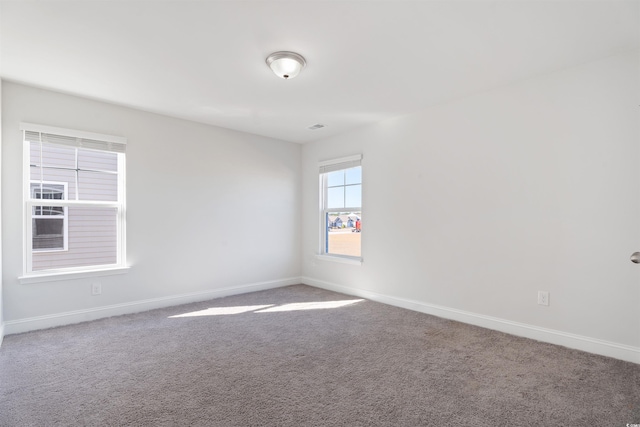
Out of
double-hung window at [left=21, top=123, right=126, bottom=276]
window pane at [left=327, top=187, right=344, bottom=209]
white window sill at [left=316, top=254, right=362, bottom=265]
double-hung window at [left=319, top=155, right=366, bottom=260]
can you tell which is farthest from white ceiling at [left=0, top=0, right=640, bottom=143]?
white window sill at [left=316, top=254, right=362, bottom=265]

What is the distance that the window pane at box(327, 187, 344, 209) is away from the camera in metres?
5.02

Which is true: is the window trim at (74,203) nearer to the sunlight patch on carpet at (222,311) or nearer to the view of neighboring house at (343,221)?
the sunlight patch on carpet at (222,311)

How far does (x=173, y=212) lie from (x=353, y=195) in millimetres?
2514

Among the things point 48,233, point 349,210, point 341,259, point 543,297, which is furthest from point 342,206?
point 48,233

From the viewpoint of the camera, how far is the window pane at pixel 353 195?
15.4 feet

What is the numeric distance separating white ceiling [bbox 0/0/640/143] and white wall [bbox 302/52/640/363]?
0.32m

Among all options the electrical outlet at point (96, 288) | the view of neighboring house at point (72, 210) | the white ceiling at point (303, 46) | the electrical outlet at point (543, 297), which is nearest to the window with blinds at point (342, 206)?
the white ceiling at point (303, 46)

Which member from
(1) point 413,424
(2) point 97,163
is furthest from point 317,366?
(2) point 97,163

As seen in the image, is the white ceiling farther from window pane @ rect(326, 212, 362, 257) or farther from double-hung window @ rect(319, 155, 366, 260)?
window pane @ rect(326, 212, 362, 257)

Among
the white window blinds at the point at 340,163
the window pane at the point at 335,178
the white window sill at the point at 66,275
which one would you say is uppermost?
the white window blinds at the point at 340,163

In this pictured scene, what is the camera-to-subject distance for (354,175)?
482cm

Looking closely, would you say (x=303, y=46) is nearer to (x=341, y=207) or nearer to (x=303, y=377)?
(x=303, y=377)

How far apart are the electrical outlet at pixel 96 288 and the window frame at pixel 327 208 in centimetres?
296

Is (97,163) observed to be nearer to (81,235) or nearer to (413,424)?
(81,235)
